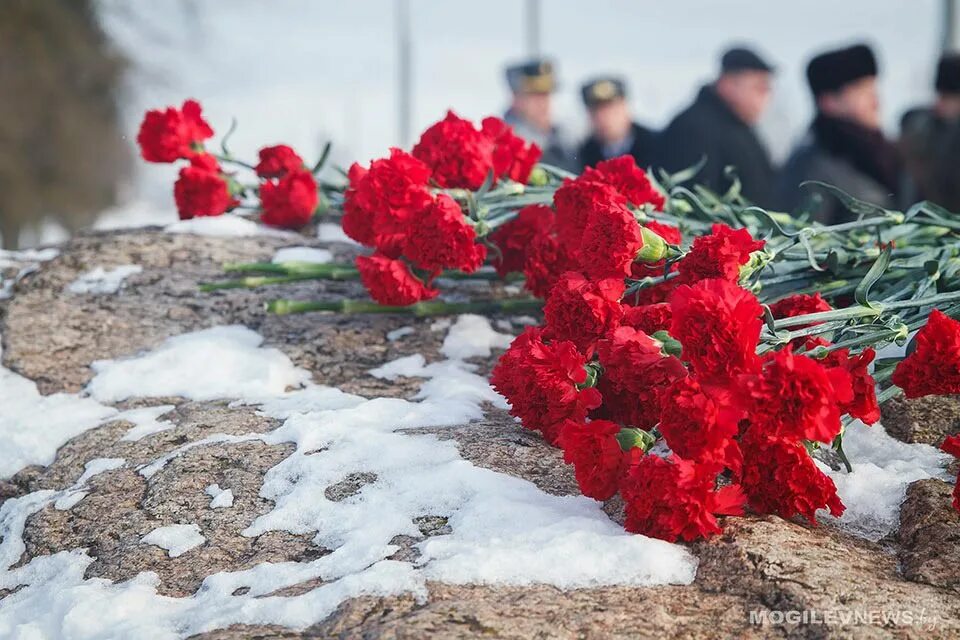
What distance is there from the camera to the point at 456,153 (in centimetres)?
242

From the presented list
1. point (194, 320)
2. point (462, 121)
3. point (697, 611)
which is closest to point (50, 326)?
point (194, 320)

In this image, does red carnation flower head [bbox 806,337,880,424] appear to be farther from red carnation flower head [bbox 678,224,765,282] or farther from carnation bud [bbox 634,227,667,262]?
carnation bud [bbox 634,227,667,262]

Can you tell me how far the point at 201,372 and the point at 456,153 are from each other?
2.72 ft

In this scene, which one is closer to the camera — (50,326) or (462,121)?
(462,121)

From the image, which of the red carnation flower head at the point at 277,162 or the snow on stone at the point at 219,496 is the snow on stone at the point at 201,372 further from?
the red carnation flower head at the point at 277,162

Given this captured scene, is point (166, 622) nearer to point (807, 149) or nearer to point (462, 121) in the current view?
point (462, 121)

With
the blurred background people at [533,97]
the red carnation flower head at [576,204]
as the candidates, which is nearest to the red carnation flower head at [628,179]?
the red carnation flower head at [576,204]

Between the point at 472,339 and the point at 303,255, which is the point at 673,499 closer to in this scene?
the point at 472,339

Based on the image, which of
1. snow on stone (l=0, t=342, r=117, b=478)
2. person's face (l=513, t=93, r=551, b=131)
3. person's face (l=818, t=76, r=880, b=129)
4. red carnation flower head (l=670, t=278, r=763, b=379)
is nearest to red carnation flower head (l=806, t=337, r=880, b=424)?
red carnation flower head (l=670, t=278, r=763, b=379)

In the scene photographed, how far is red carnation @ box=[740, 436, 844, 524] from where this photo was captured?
149 centimetres

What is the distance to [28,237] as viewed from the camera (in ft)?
51.2

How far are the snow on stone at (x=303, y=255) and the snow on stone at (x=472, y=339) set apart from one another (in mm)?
546

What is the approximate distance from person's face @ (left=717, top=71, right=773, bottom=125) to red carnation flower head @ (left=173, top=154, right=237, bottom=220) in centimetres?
Result: 310

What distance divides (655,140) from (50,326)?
379 centimetres
